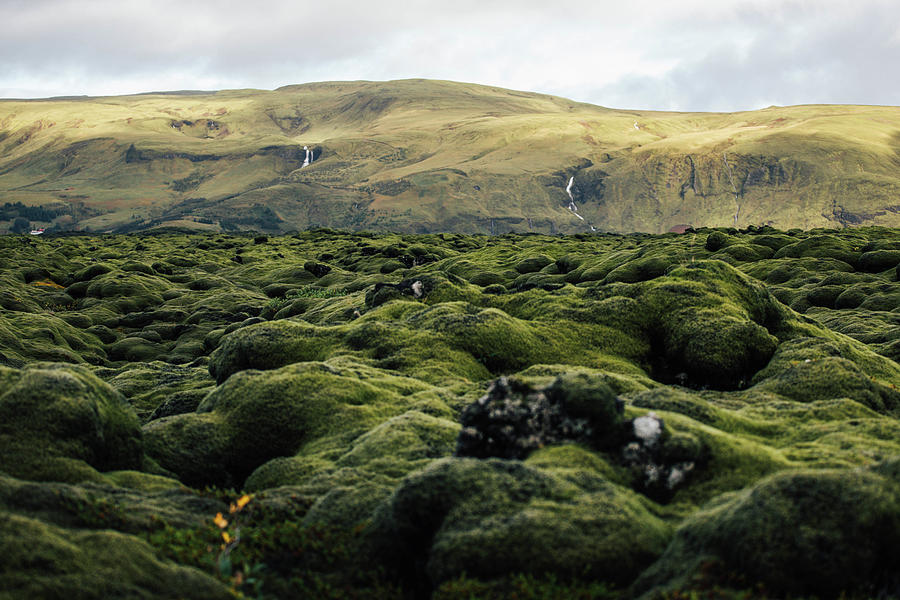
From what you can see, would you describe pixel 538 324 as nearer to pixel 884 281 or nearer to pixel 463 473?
pixel 463 473

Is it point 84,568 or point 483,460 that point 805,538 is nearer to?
point 483,460

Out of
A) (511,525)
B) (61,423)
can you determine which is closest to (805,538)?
(511,525)

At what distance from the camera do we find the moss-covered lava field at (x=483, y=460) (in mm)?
6484

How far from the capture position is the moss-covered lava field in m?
6.48

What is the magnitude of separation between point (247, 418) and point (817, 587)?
8.91 metres

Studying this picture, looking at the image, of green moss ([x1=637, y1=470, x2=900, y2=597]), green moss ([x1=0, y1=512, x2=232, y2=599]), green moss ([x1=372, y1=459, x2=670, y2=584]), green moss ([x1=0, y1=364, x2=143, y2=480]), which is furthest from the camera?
green moss ([x1=0, y1=364, x2=143, y2=480])

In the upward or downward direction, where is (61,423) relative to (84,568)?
upward

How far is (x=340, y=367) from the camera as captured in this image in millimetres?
13914

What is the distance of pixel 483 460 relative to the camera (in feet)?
26.7

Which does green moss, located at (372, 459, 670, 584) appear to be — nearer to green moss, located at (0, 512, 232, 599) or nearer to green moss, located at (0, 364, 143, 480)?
green moss, located at (0, 512, 232, 599)

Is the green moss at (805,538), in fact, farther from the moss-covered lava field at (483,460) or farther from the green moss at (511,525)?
the green moss at (511,525)

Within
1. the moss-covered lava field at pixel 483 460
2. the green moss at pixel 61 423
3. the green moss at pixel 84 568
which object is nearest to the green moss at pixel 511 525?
the moss-covered lava field at pixel 483 460

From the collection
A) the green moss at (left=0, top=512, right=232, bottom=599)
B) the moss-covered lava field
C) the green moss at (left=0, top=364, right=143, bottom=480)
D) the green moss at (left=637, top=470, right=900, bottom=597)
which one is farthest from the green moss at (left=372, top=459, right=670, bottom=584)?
the green moss at (left=0, top=364, right=143, bottom=480)

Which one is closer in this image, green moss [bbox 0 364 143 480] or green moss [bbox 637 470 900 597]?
green moss [bbox 637 470 900 597]
